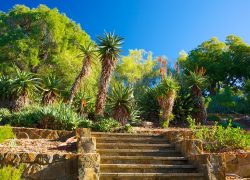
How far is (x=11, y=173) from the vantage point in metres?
6.95

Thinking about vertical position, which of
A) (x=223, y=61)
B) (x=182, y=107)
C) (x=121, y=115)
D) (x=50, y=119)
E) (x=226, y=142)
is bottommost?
(x=226, y=142)

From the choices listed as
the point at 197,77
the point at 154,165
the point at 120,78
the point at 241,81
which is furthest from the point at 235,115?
the point at 120,78

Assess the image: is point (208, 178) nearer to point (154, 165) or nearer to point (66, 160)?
point (154, 165)

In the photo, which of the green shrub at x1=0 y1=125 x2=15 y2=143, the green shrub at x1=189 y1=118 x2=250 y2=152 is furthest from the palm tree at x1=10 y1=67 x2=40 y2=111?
the green shrub at x1=189 y1=118 x2=250 y2=152

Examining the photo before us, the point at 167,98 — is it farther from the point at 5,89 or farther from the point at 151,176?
the point at 151,176

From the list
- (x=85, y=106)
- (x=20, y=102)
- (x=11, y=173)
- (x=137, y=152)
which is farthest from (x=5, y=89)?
(x=11, y=173)

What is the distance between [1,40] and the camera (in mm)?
28016

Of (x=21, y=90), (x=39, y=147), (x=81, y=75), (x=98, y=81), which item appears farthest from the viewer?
(x=98, y=81)

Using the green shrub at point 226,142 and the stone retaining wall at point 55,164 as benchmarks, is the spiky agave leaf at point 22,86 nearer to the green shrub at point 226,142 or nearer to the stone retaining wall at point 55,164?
the green shrub at point 226,142

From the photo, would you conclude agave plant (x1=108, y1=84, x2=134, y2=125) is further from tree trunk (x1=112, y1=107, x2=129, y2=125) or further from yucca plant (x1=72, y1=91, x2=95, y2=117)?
yucca plant (x1=72, y1=91, x2=95, y2=117)

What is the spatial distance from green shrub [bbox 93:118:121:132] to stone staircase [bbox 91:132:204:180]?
2052 millimetres

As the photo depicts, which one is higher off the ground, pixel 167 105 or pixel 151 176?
pixel 167 105

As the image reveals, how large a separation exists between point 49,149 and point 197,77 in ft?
36.7

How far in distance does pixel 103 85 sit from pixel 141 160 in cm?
694
